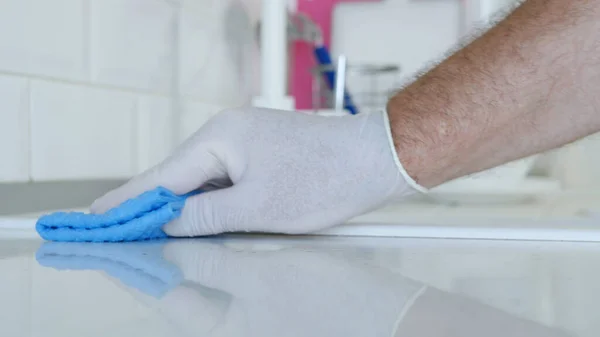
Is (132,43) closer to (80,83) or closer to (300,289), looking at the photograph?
(80,83)

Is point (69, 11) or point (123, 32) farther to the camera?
→ point (123, 32)

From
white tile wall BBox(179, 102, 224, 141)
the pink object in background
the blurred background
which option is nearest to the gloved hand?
the blurred background

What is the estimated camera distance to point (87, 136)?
3.18 feet

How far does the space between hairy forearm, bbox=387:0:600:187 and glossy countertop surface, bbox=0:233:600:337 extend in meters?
0.09

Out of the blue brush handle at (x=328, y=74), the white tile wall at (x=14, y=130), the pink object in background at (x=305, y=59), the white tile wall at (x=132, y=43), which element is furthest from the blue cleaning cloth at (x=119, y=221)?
the pink object in background at (x=305, y=59)

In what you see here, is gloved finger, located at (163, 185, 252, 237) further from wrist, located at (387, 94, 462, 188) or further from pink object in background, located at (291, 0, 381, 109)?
pink object in background, located at (291, 0, 381, 109)

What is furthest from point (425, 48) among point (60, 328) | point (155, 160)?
point (60, 328)

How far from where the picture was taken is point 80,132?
951mm

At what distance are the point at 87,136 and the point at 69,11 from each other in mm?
181

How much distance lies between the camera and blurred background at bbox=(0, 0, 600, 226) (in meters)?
0.85

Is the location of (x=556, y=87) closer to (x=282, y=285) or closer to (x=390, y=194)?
(x=390, y=194)

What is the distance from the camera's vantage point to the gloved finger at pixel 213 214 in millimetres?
658

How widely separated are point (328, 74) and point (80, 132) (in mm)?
1030

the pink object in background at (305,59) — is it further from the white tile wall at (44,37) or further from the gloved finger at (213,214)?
the gloved finger at (213,214)
